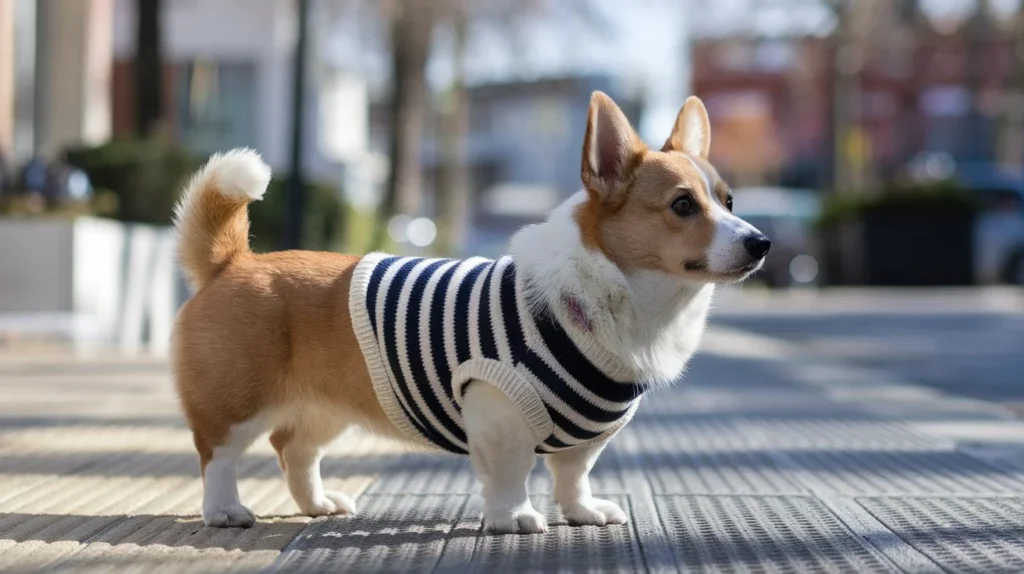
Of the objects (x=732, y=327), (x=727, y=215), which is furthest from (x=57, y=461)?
(x=732, y=327)

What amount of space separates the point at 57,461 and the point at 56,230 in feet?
18.1

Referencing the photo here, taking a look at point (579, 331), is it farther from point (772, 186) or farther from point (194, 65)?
point (772, 186)

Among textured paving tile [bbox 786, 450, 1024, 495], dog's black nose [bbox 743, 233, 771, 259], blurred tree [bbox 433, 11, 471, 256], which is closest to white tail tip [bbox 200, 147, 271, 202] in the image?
dog's black nose [bbox 743, 233, 771, 259]

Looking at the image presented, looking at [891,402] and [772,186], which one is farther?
[772,186]

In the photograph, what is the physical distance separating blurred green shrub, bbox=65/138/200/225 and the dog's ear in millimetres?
9694

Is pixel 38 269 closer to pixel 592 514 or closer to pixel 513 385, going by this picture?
pixel 592 514

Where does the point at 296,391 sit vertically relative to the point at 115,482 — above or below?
above

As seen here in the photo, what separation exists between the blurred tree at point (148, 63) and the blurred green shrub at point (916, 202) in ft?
47.4

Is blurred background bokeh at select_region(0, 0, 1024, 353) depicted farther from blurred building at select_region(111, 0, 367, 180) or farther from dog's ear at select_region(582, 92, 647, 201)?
dog's ear at select_region(582, 92, 647, 201)

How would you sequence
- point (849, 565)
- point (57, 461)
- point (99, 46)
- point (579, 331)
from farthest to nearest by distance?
point (99, 46) → point (57, 461) → point (579, 331) → point (849, 565)

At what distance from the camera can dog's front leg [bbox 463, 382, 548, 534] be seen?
4.12 meters

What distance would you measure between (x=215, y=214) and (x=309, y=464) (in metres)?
0.85

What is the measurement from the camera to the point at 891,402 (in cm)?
828

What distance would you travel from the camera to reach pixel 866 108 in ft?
201
